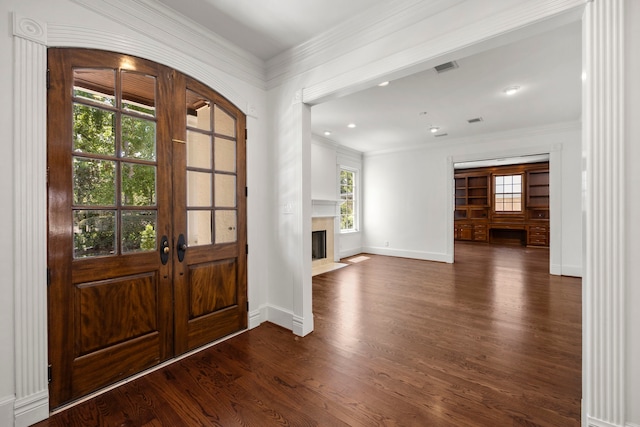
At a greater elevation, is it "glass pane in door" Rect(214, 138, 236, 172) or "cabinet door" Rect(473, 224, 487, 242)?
"glass pane in door" Rect(214, 138, 236, 172)

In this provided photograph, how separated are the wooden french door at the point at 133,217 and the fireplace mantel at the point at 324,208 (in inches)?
→ 129

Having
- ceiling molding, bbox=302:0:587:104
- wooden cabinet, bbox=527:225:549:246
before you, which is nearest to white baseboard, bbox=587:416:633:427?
ceiling molding, bbox=302:0:587:104

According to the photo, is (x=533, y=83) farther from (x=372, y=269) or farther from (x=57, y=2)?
(x=57, y=2)

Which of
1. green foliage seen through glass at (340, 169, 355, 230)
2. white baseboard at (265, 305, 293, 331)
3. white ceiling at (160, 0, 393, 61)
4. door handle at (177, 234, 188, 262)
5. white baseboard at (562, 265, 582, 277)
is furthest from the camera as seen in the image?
green foliage seen through glass at (340, 169, 355, 230)

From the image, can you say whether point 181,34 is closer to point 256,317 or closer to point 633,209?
point 256,317

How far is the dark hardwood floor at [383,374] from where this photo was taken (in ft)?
5.70

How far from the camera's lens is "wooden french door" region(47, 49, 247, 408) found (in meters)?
1.84

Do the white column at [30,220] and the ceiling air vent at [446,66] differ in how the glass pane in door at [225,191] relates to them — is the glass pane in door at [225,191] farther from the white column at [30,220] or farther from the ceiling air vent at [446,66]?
the ceiling air vent at [446,66]

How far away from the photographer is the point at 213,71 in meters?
2.71

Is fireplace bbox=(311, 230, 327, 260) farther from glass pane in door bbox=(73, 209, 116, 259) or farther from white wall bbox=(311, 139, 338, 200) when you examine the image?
glass pane in door bbox=(73, 209, 116, 259)

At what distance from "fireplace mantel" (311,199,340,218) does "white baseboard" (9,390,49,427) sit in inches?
186

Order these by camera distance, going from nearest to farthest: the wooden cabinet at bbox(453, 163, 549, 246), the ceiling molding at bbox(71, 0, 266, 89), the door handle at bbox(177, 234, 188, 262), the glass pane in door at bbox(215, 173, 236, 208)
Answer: the ceiling molding at bbox(71, 0, 266, 89)
the door handle at bbox(177, 234, 188, 262)
the glass pane in door at bbox(215, 173, 236, 208)
the wooden cabinet at bbox(453, 163, 549, 246)

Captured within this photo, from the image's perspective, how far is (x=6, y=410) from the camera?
1.61 meters

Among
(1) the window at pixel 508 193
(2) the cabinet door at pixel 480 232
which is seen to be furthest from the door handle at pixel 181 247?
(1) the window at pixel 508 193
